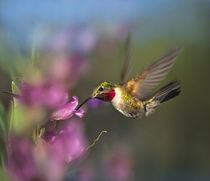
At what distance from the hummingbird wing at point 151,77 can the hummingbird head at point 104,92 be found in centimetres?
21

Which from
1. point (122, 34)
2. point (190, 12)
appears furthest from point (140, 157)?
point (122, 34)

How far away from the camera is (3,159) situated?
2.79 ft

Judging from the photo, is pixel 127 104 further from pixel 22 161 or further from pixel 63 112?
pixel 22 161

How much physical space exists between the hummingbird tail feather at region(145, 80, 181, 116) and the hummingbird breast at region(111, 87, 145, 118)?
0.21 feet

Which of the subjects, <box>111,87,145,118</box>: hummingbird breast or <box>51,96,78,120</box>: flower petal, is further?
<box>111,87,145,118</box>: hummingbird breast

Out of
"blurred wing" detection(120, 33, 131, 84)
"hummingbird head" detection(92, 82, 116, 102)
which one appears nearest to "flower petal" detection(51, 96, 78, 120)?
"hummingbird head" detection(92, 82, 116, 102)

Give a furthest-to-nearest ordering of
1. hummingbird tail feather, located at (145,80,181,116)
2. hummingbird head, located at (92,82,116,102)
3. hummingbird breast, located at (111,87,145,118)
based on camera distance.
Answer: hummingbird tail feather, located at (145,80,181,116) → hummingbird breast, located at (111,87,145,118) → hummingbird head, located at (92,82,116,102)

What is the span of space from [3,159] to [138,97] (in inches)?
47.0

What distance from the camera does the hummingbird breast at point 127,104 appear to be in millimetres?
1772

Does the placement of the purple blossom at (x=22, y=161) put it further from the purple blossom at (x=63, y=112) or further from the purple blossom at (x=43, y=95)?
the purple blossom at (x=63, y=112)

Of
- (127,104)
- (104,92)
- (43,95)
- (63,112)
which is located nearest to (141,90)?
(127,104)

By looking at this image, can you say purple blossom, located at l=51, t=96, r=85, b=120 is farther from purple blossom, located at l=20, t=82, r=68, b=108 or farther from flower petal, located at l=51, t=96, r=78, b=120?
purple blossom, located at l=20, t=82, r=68, b=108

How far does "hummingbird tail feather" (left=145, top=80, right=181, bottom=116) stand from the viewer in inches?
77.1

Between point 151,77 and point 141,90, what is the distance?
0.13m
